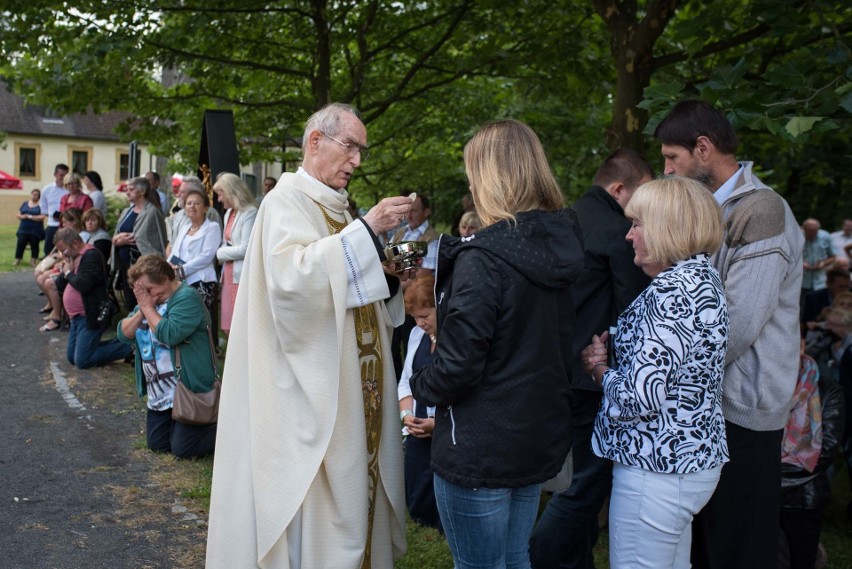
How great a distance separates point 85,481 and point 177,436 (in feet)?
2.33

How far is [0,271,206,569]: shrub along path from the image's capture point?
4.64 meters

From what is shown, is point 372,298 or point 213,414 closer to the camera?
point 372,298

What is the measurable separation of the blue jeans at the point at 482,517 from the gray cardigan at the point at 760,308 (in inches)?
33.7

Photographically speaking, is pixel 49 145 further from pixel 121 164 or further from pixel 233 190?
pixel 233 190

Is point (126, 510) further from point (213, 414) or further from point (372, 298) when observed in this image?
point (372, 298)

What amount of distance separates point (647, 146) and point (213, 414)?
4.99 m

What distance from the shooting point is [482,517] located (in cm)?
287

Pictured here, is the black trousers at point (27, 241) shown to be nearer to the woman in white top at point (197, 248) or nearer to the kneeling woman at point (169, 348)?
the woman in white top at point (197, 248)

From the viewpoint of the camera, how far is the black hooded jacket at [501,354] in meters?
2.74

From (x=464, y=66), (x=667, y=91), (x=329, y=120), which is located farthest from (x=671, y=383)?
(x=464, y=66)

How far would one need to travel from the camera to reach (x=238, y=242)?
346 inches

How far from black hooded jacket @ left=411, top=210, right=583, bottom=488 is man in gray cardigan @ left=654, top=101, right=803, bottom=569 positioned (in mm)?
720

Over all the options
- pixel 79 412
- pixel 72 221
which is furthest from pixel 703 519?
pixel 72 221

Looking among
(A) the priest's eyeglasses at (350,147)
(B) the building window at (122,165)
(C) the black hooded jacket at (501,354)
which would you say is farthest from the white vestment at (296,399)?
(B) the building window at (122,165)
